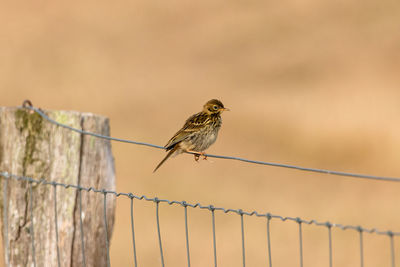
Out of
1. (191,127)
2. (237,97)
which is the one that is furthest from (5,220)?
(237,97)

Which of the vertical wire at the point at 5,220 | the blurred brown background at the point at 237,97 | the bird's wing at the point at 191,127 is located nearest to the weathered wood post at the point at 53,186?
the vertical wire at the point at 5,220

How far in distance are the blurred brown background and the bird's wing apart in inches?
201

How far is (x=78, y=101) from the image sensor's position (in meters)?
23.7

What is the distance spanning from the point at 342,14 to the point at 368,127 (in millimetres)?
10069

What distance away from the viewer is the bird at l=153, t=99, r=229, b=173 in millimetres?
8094

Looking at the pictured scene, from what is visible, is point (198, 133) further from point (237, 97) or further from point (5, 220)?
point (237, 97)

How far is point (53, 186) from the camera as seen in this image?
5.94 m

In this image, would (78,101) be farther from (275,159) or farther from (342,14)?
(342,14)

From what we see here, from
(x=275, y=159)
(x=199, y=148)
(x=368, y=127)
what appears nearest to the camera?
(x=199, y=148)

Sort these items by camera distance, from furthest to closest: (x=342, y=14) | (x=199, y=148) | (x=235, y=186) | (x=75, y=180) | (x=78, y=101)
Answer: (x=342, y=14), (x=78, y=101), (x=235, y=186), (x=199, y=148), (x=75, y=180)

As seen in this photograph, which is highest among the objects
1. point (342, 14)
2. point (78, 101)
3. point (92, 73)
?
point (342, 14)

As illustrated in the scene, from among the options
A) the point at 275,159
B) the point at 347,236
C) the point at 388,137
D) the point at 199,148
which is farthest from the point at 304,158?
the point at 199,148

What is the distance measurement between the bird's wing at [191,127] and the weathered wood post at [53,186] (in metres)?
1.92

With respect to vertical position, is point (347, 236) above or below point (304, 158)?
below
